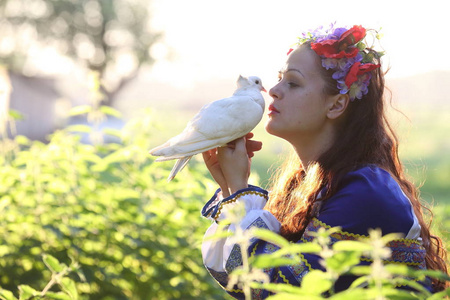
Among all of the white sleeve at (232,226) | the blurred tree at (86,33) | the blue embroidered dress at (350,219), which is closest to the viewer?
the blue embroidered dress at (350,219)

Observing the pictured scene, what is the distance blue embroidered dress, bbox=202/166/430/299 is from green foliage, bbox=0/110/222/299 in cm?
129

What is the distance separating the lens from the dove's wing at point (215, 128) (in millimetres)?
2131

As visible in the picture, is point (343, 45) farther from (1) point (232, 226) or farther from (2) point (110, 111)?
(2) point (110, 111)

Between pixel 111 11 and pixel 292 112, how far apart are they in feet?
116

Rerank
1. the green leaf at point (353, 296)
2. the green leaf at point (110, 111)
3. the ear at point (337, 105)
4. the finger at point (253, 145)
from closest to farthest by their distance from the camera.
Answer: the green leaf at point (353, 296)
the ear at point (337, 105)
the finger at point (253, 145)
the green leaf at point (110, 111)

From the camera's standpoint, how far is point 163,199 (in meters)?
3.51

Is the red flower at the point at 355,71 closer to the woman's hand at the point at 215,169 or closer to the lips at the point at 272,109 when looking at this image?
the lips at the point at 272,109

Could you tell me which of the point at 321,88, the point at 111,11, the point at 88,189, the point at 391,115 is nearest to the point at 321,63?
the point at 321,88

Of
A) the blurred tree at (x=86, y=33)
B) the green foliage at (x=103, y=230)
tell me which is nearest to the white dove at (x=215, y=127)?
the green foliage at (x=103, y=230)

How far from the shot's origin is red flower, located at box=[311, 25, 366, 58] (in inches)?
85.9

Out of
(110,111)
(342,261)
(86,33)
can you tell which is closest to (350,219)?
(342,261)

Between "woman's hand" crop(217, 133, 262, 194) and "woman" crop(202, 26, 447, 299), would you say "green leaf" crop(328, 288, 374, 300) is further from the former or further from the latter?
"woman's hand" crop(217, 133, 262, 194)

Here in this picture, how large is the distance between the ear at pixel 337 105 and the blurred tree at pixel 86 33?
33910 mm

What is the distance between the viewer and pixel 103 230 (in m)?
3.39
